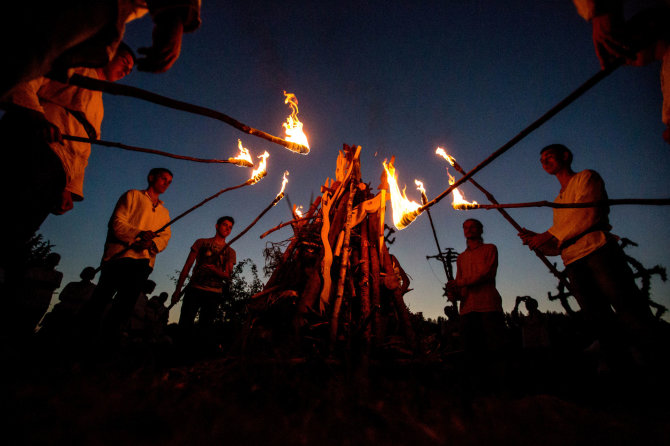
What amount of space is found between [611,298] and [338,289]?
296 cm

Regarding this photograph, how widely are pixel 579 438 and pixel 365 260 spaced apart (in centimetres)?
358

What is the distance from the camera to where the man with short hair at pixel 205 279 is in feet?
16.4

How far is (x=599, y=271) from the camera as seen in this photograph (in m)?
2.74

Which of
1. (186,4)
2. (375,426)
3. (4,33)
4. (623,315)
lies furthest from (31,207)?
(623,315)

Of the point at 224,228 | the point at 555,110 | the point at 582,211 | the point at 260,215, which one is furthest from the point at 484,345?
the point at 224,228

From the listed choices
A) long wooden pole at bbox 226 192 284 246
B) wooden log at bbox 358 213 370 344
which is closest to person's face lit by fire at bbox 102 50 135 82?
long wooden pole at bbox 226 192 284 246

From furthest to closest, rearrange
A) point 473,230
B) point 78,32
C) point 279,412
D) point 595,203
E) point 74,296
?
point 74,296 < point 473,230 < point 595,203 < point 279,412 < point 78,32

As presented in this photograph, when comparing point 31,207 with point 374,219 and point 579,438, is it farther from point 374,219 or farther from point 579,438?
point 374,219

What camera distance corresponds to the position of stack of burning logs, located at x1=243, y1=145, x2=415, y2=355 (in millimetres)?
3668

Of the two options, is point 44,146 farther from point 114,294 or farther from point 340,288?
point 340,288

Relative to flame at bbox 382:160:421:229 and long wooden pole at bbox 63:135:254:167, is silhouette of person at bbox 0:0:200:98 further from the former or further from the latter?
flame at bbox 382:160:421:229

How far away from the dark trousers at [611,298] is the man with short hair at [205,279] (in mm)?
5415

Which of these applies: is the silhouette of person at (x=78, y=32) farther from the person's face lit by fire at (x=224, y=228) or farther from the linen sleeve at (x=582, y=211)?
the person's face lit by fire at (x=224, y=228)

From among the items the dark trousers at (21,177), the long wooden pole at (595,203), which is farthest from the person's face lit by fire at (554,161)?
the dark trousers at (21,177)
